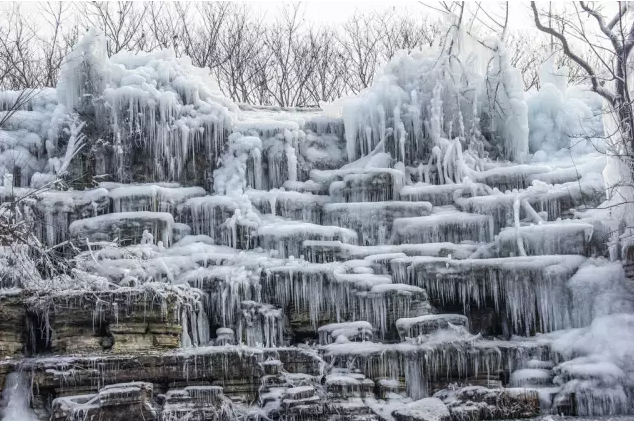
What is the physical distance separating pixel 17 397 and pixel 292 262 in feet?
15.7

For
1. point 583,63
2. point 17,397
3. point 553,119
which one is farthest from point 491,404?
point 553,119

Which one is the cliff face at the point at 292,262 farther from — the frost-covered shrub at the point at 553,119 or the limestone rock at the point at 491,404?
the frost-covered shrub at the point at 553,119

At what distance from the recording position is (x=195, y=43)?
27.1m

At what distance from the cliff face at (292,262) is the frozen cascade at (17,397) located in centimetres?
3

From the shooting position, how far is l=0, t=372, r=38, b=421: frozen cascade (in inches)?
349

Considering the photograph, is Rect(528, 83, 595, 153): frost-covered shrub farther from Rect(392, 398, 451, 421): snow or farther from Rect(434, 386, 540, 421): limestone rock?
Rect(392, 398, 451, 421): snow

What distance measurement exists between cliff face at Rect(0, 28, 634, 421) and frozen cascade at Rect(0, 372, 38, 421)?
3 centimetres

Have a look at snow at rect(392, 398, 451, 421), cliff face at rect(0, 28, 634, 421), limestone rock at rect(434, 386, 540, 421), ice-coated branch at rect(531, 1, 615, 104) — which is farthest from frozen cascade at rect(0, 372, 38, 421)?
ice-coated branch at rect(531, 1, 615, 104)

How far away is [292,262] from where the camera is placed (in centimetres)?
1231

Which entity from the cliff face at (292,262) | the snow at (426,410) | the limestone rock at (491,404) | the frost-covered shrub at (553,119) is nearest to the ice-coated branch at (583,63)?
the cliff face at (292,262)

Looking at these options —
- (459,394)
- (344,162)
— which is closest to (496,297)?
(459,394)

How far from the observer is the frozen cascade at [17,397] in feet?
29.1

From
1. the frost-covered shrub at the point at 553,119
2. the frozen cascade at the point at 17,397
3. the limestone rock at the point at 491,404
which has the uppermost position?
the frost-covered shrub at the point at 553,119

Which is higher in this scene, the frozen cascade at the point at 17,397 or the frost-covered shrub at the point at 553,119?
the frost-covered shrub at the point at 553,119
